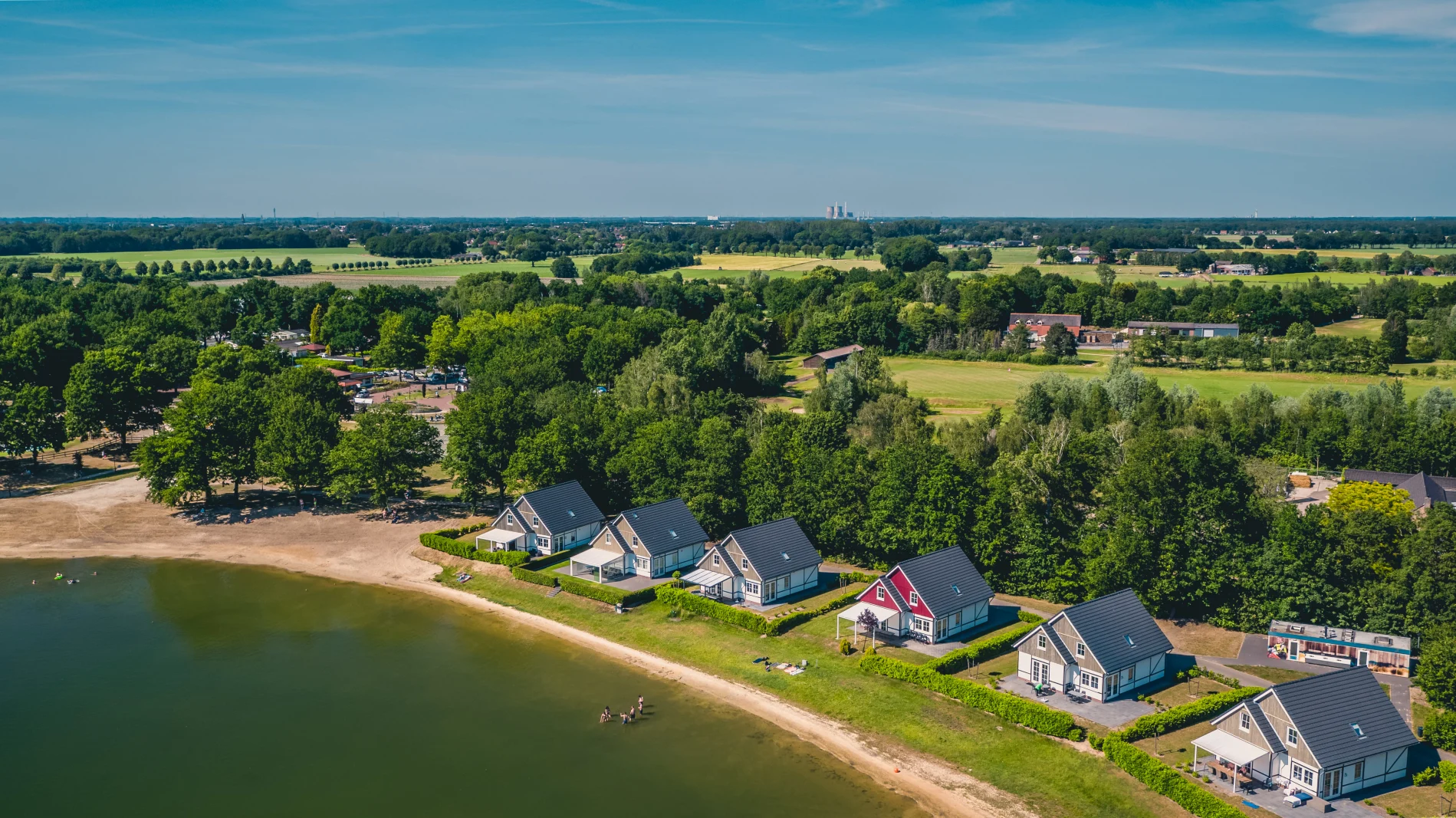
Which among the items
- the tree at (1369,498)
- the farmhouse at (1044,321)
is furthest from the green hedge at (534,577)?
the farmhouse at (1044,321)

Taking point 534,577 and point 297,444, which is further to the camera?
point 297,444

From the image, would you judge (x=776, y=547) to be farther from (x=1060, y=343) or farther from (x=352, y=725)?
(x=1060, y=343)

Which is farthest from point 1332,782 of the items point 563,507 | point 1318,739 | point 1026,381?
point 1026,381

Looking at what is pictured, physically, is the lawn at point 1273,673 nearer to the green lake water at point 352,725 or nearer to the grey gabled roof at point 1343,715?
the grey gabled roof at point 1343,715

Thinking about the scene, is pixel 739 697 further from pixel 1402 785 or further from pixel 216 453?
pixel 216 453

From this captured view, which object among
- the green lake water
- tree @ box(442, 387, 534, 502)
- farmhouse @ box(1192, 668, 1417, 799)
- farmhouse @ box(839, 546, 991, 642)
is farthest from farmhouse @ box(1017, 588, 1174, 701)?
tree @ box(442, 387, 534, 502)
